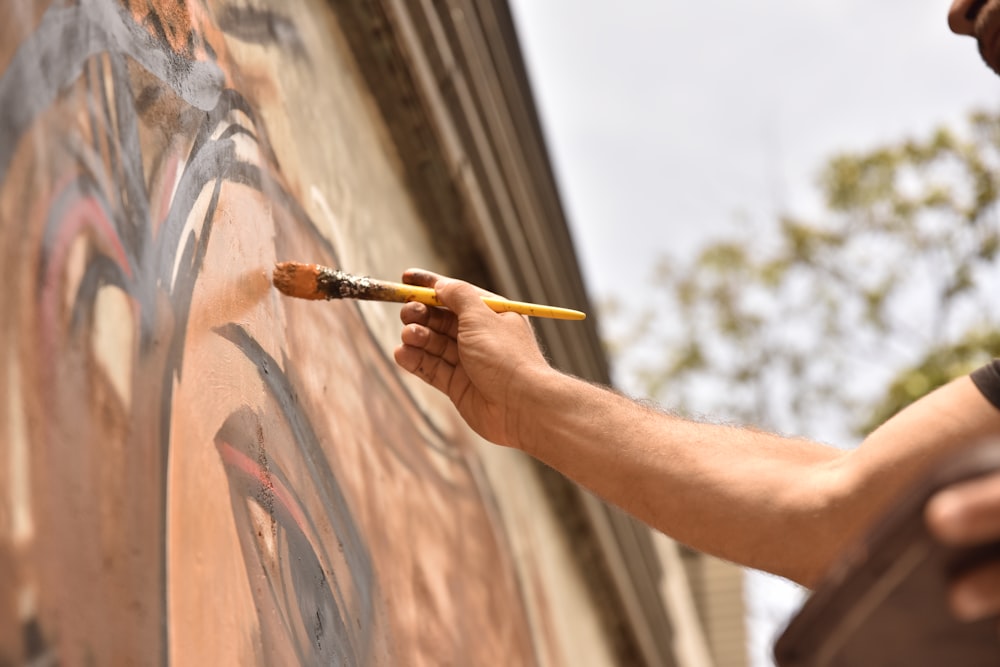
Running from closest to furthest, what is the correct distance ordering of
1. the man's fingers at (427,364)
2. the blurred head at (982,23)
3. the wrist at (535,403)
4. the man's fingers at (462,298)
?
1. the blurred head at (982,23)
2. the wrist at (535,403)
3. the man's fingers at (462,298)
4. the man's fingers at (427,364)

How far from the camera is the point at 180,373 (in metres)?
1.47

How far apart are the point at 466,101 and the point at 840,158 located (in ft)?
34.3

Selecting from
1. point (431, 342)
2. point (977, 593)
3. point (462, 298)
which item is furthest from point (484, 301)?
point (977, 593)

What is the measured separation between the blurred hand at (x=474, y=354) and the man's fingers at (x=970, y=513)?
42.0 inches

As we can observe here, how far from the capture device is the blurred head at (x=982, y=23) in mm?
1601

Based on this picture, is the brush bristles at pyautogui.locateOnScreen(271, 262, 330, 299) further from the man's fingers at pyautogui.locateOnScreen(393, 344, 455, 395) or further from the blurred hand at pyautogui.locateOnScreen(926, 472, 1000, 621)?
the blurred hand at pyautogui.locateOnScreen(926, 472, 1000, 621)

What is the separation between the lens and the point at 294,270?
6.23 feet

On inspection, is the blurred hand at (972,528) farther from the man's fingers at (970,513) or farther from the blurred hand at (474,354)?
the blurred hand at (474,354)

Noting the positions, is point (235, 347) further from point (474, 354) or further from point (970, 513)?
point (970, 513)

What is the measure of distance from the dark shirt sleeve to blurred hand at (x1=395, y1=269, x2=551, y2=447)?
0.71 metres

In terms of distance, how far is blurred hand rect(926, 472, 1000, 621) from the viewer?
86 centimetres

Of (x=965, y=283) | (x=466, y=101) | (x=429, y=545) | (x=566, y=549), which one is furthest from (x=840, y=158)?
(x=429, y=545)

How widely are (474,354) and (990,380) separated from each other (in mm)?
851

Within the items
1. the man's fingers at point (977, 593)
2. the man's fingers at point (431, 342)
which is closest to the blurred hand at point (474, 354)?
the man's fingers at point (431, 342)
